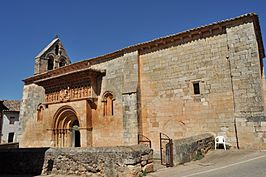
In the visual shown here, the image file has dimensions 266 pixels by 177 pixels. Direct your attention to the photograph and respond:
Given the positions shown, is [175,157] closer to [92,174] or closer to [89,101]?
[92,174]

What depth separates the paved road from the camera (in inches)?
208

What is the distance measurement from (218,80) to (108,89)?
615 cm

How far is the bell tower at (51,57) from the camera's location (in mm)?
18141

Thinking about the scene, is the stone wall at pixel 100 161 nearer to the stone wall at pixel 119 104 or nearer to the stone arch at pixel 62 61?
the stone wall at pixel 119 104

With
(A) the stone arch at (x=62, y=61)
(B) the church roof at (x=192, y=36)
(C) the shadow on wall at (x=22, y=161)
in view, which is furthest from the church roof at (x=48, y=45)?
(C) the shadow on wall at (x=22, y=161)

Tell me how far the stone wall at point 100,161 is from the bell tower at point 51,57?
12180mm

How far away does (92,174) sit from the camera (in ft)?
21.2

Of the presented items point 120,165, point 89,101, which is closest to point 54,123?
point 89,101

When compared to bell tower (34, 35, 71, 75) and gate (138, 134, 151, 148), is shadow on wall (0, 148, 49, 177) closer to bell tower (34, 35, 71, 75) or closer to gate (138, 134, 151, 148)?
gate (138, 134, 151, 148)

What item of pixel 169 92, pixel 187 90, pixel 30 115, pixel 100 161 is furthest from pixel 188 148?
pixel 30 115

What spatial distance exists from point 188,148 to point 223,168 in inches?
60.8

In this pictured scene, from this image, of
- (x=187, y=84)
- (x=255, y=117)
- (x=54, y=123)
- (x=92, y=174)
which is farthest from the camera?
(x=54, y=123)

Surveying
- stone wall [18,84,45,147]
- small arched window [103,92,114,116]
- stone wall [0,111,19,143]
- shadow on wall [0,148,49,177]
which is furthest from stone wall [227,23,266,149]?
stone wall [0,111,19,143]

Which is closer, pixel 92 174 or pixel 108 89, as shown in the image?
pixel 92 174
